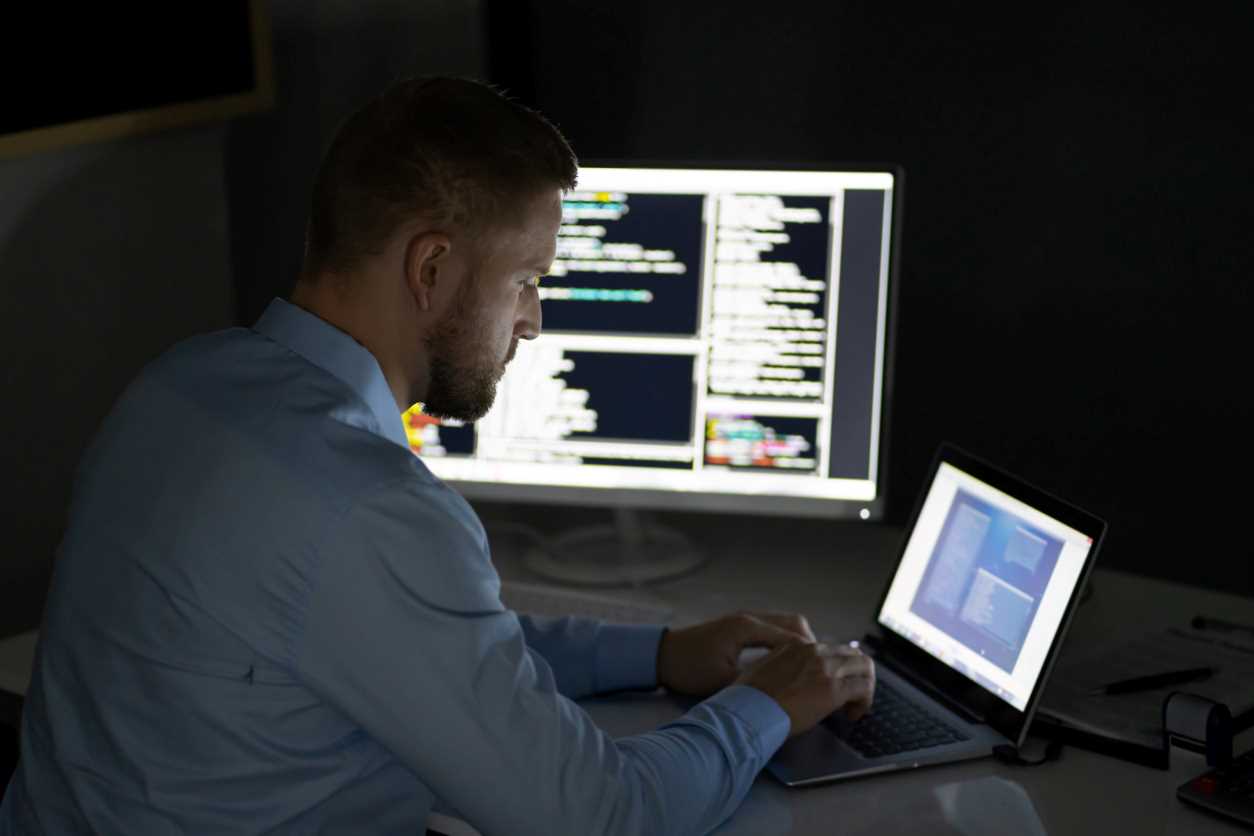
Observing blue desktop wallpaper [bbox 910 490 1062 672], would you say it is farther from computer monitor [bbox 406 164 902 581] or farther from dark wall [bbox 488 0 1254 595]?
dark wall [bbox 488 0 1254 595]

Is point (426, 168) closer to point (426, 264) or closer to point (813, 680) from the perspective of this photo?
point (426, 264)

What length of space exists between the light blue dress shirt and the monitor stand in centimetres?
63

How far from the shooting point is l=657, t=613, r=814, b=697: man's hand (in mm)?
1406

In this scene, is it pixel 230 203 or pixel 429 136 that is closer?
pixel 429 136

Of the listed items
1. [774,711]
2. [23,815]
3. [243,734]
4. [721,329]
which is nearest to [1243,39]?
[721,329]

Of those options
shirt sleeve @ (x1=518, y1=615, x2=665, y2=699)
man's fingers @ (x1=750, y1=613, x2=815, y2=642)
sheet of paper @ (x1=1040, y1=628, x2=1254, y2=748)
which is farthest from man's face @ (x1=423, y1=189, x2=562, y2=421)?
sheet of paper @ (x1=1040, y1=628, x2=1254, y2=748)

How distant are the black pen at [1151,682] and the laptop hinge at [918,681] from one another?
14 cm

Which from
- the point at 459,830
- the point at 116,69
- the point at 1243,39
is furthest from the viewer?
the point at 116,69

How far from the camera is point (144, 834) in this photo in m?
1.03

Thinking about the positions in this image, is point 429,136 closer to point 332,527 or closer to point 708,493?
point 332,527

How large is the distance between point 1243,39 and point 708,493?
2.66 ft

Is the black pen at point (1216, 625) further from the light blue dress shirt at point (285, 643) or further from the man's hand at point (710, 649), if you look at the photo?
the light blue dress shirt at point (285, 643)

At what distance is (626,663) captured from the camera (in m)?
1.42

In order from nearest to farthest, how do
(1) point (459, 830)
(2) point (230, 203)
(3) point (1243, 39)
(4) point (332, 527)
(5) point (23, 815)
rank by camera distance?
1. (4) point (332, 527)
2. (5) point (23, 815)
3. (1) point (459, 830)
4. (3) point (1243, 39)
5. (2) point (230, 203)
